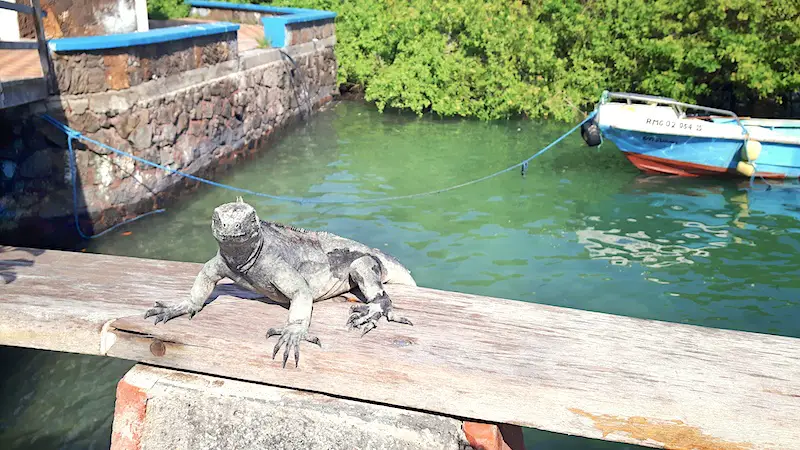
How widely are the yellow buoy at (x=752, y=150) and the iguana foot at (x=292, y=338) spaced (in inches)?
400

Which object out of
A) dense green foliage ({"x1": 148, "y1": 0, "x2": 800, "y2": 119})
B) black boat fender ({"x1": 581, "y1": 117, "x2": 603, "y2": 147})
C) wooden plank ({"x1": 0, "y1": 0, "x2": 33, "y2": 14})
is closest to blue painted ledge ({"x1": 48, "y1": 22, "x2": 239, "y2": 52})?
wooden plank ({"x1": 0, "y1": 0, "x2": 33, "y2": 14})

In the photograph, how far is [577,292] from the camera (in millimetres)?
7617

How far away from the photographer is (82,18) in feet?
34.6

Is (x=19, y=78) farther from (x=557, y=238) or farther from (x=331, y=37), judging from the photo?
(x=331, y=37)

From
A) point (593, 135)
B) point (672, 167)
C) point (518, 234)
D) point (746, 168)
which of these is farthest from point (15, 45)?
point (746, 168)

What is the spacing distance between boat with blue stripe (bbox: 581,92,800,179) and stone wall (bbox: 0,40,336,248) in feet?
21.3

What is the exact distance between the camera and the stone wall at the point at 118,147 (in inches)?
317

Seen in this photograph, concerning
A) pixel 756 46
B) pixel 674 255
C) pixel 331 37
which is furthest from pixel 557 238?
pixel 331 37

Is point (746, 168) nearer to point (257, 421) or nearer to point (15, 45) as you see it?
point (257, 421)

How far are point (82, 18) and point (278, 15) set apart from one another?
7.46 metres

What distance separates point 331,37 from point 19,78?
11.2 m

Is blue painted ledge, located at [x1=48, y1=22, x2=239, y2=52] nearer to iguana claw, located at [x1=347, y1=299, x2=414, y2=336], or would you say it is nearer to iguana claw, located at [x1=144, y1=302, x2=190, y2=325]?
iguana claw, located at [x1=144, y1=302, x2=190, y2=325]

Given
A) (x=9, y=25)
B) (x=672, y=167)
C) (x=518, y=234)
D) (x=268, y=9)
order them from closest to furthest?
(x=518, y=234) < (x=9, y=25) < (x=672, y=167) < (x=268, y=9)

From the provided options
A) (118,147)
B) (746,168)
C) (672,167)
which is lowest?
(672,167)
